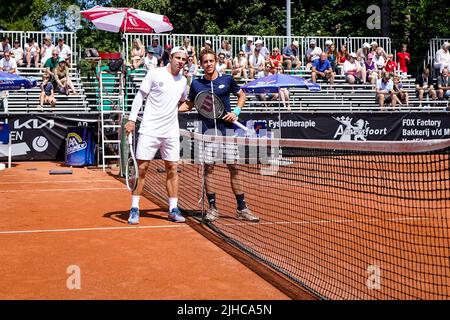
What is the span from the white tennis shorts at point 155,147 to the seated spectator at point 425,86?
16.6 meters

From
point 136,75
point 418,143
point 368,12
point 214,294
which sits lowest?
point 214,294

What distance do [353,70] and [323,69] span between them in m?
1.04

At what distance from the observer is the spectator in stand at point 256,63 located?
21.9m

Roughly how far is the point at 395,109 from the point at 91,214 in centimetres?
1520

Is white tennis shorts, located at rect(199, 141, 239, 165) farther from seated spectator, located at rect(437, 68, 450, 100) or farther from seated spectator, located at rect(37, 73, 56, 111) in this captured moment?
seated spectator, located at rect(437, 68, 450, 100)

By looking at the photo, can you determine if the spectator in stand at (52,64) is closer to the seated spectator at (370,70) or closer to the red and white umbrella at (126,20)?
the red and white umbrella at (126,20)

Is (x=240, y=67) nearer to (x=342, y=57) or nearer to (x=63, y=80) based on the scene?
(x=342, y=57)

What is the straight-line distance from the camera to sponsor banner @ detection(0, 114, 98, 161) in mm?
17281

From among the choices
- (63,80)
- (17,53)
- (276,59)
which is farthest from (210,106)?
(276,59)

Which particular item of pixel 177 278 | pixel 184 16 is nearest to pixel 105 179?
pixel 177 278

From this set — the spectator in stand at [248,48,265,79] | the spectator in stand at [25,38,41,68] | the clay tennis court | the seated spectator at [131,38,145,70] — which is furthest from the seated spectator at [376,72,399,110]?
the clay tennis court

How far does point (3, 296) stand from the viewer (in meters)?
5.00

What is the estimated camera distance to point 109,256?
6.39 meters
